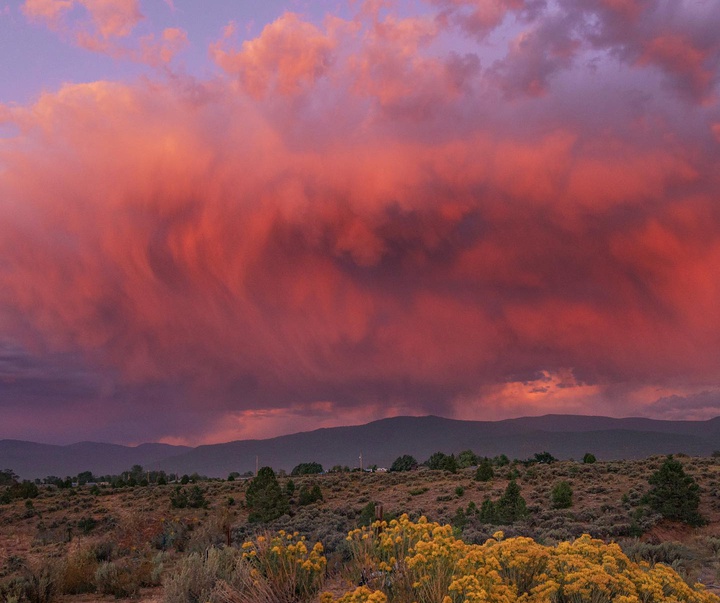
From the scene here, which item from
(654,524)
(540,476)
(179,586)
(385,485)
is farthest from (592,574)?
(385,485)

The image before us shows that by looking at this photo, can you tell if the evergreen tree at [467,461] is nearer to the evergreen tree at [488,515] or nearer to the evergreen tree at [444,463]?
the evergreen tree at [444,463]


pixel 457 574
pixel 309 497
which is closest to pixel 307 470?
pixel 309 497

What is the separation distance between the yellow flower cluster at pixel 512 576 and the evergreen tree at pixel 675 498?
71.1ft

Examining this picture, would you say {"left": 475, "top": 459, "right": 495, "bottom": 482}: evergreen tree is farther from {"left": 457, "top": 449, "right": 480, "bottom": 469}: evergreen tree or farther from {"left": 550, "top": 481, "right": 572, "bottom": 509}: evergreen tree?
{"left": 457, "top": 449, "right": 480, "bottom": 469}: evergreen tree

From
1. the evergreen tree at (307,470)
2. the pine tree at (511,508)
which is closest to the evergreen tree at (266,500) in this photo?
the pine tree at (511,508)

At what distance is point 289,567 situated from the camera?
30.6 ft

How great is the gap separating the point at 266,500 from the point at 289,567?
90.8ft

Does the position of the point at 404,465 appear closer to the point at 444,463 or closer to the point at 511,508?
the point at 444,463

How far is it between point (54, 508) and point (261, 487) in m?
22.6

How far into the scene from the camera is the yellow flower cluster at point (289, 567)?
9.01 meters

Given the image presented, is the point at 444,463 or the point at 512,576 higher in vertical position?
the point at 512,576

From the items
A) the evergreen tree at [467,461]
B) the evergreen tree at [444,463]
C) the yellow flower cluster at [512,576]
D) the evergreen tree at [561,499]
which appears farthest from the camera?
the evergreen tree at [467,461]

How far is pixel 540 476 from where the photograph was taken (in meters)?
45.9

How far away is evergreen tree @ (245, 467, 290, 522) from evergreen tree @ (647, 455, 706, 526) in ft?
70.5
